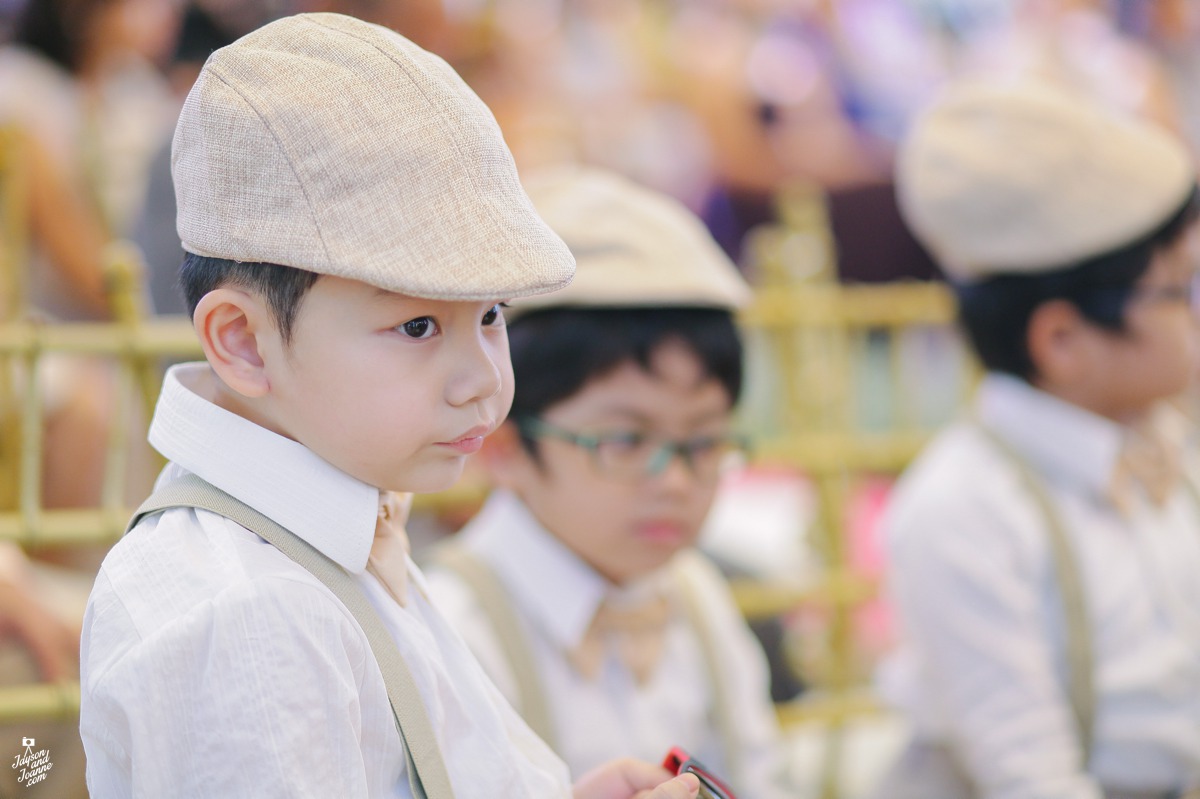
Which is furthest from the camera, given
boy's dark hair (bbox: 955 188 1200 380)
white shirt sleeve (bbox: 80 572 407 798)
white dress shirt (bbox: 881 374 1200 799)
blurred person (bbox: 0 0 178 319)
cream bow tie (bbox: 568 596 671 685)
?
blurred person (bbox: 0 0 178 319)

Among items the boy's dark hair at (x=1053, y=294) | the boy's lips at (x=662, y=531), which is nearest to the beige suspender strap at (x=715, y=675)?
the boy's lips at (x=662, y=531)

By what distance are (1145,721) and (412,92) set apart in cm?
146

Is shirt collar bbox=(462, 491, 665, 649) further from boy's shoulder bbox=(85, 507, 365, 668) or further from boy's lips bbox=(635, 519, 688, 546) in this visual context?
boy's shoulder bbox=(85, 507, 365, 668)

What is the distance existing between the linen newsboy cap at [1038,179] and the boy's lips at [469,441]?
3.98ft

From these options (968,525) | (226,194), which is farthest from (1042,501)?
(226,194)

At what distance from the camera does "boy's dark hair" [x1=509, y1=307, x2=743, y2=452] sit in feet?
5.13

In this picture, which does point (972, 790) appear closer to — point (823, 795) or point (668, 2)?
point (823, 795)

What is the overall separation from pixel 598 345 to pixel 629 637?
40 cm

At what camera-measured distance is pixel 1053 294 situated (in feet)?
6.22

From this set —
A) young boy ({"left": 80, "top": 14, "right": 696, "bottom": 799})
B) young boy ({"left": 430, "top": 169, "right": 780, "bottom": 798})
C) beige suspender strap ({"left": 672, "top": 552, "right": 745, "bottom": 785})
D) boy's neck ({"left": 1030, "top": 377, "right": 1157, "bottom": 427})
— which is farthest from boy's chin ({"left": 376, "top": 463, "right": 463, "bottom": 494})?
boy's neck ({"left": 1030, "top": 377, "right": 1157, "bottom": 427})

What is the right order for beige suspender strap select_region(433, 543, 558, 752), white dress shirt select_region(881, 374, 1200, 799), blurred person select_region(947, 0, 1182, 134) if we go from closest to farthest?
beige suspender strap select_region(433, 543, 558, 752) < white dress shirt select_region(881, 374, 1200, 799) < blurred person select_region(947, 0, 1182, 134)

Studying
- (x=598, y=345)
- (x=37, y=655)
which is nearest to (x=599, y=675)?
(x=598, y=345)

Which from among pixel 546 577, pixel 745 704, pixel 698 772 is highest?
pixel 698 772

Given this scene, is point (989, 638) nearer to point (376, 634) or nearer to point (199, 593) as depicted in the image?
point (376, 634)
